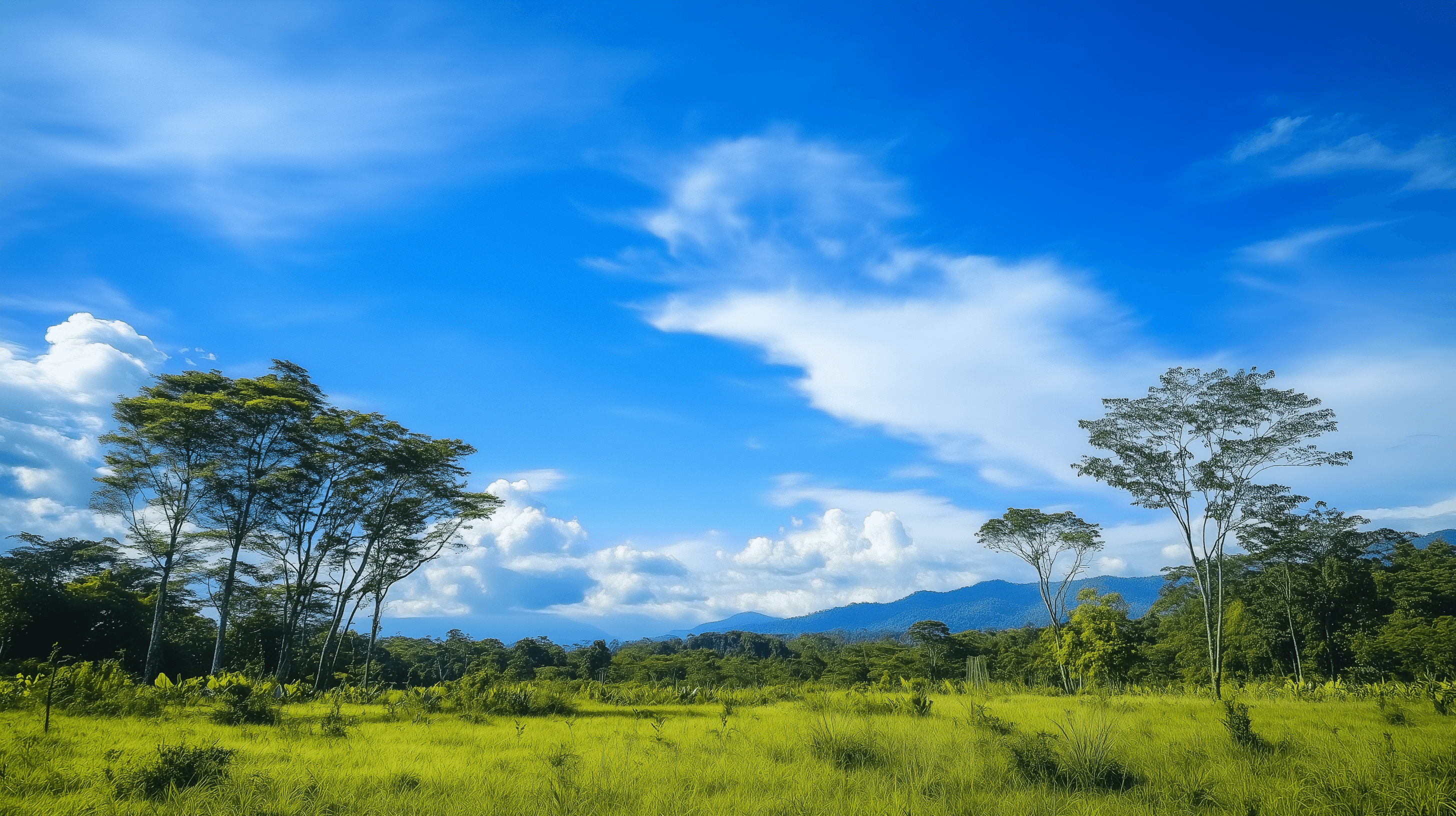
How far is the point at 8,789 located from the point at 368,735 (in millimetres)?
4606

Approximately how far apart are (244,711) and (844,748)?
10052mm

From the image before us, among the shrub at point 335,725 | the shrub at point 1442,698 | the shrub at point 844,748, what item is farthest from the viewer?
the shrub at point 1442,698

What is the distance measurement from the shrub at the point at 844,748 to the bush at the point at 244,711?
9003mm

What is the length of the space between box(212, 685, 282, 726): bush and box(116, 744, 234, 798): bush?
517cm

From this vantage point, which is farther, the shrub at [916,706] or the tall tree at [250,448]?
the tall tree at [250,448]

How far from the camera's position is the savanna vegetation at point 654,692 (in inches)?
238

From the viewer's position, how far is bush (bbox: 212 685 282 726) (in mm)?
10672

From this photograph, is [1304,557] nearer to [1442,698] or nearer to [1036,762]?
Result: [1442,698]

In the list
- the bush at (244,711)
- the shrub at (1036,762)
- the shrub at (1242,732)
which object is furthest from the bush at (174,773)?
the shrub at (1242,732)

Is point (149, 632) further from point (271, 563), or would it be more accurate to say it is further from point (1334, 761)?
point (1334, 761)

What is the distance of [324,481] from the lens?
24.1 m

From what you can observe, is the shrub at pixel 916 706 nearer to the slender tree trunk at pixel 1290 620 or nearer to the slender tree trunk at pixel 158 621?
the slender tree trunk at pixel 158 621

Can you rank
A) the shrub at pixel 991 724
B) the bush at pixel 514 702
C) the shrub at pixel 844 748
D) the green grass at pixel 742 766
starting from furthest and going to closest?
the bush at pixel 514 702, the shrub at pixel 991 724, the shrub at pixel 844 748, the green grass at pixel 742 766

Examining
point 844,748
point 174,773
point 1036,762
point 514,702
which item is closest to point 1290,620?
point 1036,762
